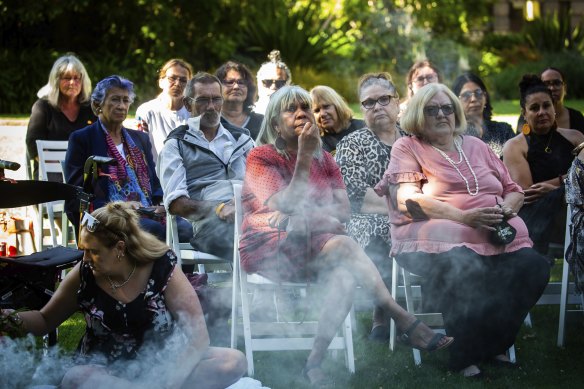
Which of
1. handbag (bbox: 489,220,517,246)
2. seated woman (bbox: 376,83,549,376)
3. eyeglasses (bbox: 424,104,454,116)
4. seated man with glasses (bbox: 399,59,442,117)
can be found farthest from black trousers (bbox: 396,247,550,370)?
seated man with glasses (bbox: 399,59,442,117)

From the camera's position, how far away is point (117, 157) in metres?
6.44

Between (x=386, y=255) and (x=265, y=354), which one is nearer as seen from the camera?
(x=265, y=354)

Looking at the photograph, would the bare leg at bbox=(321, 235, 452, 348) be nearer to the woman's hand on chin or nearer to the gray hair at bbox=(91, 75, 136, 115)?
the woman's hand on chin

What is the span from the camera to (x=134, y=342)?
4.24 metres

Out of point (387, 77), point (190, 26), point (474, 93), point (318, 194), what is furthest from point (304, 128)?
point (190, 26)

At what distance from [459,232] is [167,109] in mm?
3185

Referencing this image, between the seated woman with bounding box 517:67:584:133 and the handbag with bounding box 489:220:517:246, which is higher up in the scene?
the seated woman with bounding box 517:67:584:133

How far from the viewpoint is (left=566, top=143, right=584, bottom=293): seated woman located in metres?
5.73

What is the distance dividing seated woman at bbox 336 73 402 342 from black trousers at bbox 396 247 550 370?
734 mm

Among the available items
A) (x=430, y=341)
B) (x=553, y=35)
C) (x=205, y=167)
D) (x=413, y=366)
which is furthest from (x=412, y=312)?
(x=553, y=35)

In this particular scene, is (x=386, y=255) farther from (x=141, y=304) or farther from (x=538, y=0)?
(x=538, y=0)

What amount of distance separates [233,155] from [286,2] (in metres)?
14.4

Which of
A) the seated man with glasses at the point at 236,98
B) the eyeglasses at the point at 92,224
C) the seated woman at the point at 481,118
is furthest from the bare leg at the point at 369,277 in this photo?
the seated woman at the point at 481,118

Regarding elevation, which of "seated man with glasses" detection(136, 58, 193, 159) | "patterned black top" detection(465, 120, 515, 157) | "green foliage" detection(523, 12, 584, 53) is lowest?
"patterned black top" detection(465, 120, 515, 157)
